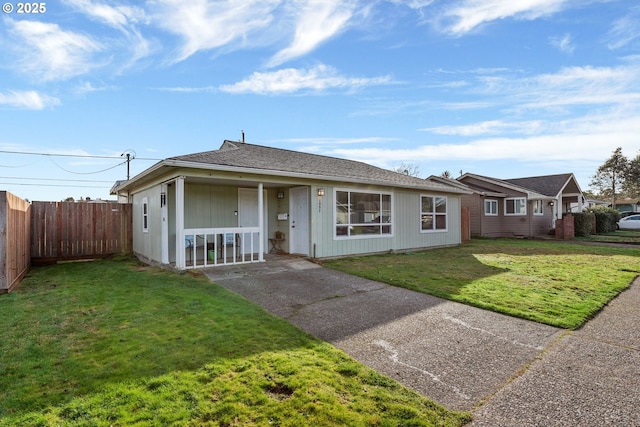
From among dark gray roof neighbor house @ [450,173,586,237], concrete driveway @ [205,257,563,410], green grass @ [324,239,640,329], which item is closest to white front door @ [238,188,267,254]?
green grass @ [324,239,640,329]

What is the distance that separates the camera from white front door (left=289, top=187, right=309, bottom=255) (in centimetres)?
989

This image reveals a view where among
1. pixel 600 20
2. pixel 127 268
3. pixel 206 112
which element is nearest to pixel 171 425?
pixel 127 268

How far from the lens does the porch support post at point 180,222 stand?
7.66 m

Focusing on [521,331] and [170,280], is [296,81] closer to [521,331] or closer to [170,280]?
[170,280]

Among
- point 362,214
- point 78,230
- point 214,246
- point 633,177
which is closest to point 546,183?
point 362,214

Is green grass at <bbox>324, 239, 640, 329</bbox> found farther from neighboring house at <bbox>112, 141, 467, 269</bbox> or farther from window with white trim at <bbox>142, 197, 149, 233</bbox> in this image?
window with white trim at <bbox>142, 197, 149, 233</bbox>

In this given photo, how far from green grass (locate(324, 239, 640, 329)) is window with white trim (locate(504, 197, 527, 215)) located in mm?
8946

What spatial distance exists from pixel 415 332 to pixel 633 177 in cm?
4952

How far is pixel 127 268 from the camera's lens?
8.75 meters

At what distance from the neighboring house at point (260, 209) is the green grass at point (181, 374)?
3.81 m

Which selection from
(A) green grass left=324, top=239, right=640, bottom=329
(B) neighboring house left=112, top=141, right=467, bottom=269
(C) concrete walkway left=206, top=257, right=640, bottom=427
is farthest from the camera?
(B) neighboring house left=112, top=141, right=467, bottom=269

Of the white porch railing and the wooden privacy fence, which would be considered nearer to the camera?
the white porch railing

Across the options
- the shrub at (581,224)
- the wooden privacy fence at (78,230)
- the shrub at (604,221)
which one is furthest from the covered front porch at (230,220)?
the shrub at (604,221)

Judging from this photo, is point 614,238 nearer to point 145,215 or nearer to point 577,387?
point 577,387
